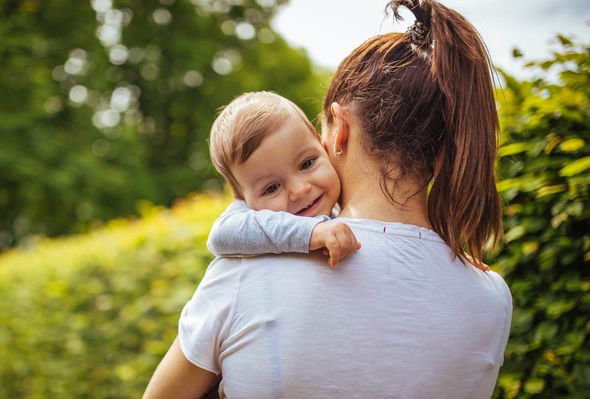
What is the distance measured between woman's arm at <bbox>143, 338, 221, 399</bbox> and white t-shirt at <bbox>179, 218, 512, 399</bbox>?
5 centimetres

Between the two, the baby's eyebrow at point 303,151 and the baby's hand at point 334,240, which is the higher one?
the baby's eyebrow at point 303,151

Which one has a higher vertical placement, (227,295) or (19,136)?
(227,295)

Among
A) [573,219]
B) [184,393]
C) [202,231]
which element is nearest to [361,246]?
[184,393]

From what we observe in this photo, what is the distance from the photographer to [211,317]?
1.57m

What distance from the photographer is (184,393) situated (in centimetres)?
171

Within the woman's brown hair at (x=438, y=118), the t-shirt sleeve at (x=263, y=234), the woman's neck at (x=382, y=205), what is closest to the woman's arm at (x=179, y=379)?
the t-shirt sleeve at (x=263, y=234)

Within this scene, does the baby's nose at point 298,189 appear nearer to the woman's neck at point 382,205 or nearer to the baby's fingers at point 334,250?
the woman's neck at point 382,205

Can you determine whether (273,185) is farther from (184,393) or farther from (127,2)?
(127,2)

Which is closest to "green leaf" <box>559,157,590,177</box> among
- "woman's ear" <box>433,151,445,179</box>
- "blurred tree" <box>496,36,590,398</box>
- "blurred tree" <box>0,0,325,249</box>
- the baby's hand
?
"blurred tree" <box>496,36,590,398</box>

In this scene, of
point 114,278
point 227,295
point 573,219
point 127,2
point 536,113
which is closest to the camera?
point 227,295

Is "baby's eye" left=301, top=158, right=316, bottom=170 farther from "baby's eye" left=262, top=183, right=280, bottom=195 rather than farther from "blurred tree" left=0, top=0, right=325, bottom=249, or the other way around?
"blurred tree" left=0, top=0, right=325, bottom=249

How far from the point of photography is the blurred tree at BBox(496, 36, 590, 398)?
91.7 inches

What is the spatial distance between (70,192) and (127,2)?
20.4 feet

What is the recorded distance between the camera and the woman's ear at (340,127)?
177 centimetres
